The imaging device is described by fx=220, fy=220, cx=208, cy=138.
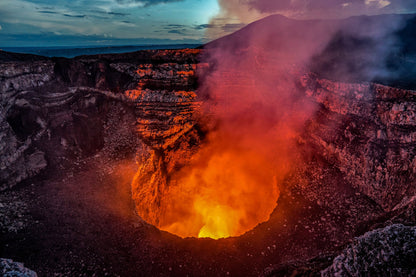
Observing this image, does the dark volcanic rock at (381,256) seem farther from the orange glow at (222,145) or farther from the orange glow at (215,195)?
the orange glow at (215,195)

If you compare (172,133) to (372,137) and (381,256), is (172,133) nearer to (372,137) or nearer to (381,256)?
(372,137)

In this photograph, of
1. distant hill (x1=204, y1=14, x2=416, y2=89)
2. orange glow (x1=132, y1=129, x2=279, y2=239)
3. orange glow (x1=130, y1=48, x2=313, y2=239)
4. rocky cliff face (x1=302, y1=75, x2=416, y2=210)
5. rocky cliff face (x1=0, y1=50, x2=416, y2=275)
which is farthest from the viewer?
orange glow (x1=132, y1=129, x2=279, y2=239)

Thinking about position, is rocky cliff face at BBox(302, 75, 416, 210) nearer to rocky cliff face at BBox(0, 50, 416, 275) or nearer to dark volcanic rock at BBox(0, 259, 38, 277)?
rocky cliff face at BBox(0, 50, 416, 275)

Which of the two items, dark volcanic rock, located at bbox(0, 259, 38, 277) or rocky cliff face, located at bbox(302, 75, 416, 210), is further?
rocky cliff face, located at bbox(302, 75, 416, 210)

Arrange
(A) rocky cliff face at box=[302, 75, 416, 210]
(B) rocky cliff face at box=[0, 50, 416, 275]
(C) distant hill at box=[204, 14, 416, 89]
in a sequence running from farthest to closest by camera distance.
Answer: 1. (C) distant hill at box=[204, 14, 416, 89]
2. (B) rocky cliff face at box=[0, 50, 416, 275]
3. (A) rocky cliff face at box=[302, 75, 416, 210]

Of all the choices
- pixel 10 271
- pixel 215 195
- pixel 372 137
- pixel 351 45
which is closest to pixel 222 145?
pixel 215 195

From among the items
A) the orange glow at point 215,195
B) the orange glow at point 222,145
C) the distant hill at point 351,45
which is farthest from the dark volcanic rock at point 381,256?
the orange glow at point 215,195

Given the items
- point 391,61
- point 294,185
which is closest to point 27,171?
point 294,185

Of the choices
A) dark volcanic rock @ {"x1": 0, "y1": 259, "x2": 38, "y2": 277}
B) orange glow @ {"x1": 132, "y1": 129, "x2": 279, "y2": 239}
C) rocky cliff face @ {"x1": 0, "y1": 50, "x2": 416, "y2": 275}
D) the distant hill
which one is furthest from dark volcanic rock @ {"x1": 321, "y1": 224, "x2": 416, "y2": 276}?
orange glow @ {"x1": 132, "y1": 129, "x2": 279, "y2": 239}

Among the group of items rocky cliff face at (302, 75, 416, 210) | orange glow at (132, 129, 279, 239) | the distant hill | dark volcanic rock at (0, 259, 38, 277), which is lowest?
orange glow at (132, 129, 279, 239)
